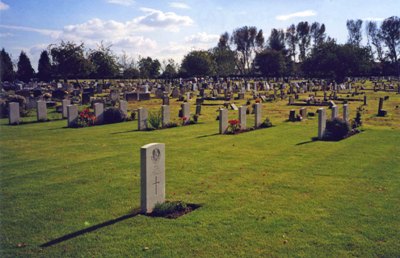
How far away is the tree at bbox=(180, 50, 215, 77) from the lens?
74.0 metres

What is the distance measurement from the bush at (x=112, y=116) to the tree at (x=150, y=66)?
58014 millimetres

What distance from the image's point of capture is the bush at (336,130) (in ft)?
55.7

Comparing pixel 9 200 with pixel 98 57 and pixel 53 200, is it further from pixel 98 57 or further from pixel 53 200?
pixel 98 57

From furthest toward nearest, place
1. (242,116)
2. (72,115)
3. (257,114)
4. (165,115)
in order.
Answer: (72,115) → (165,115) → (257,114) → (242,116)

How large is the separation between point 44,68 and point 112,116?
6123 centimetres

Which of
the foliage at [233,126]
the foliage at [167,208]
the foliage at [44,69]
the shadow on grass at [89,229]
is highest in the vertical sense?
the foliage at [44,69]

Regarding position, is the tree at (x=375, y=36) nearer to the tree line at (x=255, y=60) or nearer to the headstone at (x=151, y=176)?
the tree line at (x=255, y=60)

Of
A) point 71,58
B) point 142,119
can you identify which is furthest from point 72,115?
point 71,58

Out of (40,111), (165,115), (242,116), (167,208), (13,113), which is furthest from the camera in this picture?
(40,111)

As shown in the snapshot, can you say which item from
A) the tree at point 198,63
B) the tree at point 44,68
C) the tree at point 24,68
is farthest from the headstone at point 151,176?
the tree at point 24,68

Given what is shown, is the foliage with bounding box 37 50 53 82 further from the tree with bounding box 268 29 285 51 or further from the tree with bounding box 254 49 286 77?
the tree with bounding box 268 29 285 51

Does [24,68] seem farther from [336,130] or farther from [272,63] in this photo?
[336,130]

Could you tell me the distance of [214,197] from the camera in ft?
29.3

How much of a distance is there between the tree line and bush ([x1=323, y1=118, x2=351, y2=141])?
3604 centimetres
